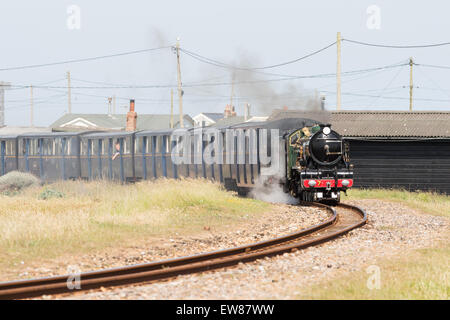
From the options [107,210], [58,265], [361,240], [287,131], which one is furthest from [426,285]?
[287,131]

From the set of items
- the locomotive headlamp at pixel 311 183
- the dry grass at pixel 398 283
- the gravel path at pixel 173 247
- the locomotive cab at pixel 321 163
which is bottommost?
the gravel path at pixel 173 247

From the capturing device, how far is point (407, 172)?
27.6 metres

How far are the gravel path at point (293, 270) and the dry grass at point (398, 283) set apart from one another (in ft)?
1.05

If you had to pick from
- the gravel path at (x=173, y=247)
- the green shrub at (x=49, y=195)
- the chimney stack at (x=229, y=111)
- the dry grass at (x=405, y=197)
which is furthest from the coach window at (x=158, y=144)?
the chimney stack at (x=229, y=111)

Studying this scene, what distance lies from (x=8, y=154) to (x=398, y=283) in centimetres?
2824

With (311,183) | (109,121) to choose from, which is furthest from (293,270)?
(109,121)

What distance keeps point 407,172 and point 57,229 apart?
784 inches

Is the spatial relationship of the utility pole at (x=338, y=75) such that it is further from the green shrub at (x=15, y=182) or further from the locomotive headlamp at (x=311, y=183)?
the green shrub at (x=15, y=182)

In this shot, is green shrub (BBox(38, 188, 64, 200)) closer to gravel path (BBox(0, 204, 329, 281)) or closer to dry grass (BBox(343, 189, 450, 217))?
gravel path (BBox(0, 204, 329, 281))

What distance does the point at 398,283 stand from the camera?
7.65m

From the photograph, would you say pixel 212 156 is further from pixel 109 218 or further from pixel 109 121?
pixel 109 121

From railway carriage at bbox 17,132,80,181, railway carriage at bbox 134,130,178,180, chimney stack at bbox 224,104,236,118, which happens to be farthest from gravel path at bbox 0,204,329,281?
chimney stack at bbox 224,104,236,118

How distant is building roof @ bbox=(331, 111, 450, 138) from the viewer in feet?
89.5

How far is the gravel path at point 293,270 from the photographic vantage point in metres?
7.16
